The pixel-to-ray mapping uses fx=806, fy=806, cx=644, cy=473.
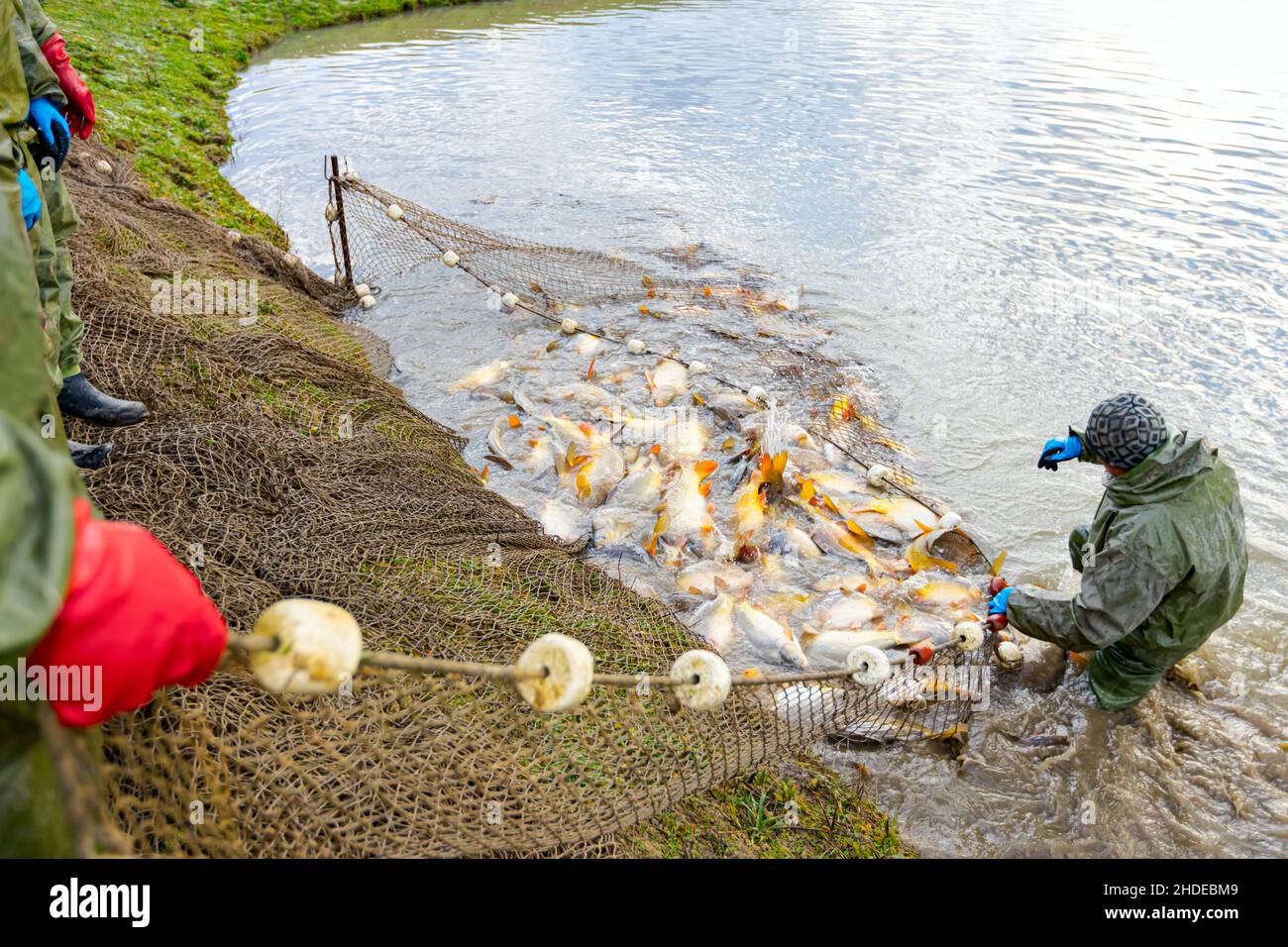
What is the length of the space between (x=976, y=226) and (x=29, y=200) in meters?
11.6

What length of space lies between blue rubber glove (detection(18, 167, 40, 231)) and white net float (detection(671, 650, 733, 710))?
350 cm

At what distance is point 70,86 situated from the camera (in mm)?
4637

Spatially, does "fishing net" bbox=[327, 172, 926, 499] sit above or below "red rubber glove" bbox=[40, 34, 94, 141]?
below

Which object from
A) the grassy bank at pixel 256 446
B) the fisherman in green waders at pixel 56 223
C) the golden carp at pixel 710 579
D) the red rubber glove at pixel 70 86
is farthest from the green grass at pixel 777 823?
the red rubber glove at pixel 70 86

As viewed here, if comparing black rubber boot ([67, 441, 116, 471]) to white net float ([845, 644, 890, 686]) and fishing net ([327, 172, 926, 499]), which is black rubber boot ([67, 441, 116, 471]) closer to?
white net float ([845, 644, 890, 686])

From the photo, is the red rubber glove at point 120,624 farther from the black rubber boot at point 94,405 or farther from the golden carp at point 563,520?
the golden carp at point 563,520

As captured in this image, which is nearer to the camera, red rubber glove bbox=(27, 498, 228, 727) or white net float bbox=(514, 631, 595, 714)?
red rubber glove bbox=(27, 498, 228, 727)

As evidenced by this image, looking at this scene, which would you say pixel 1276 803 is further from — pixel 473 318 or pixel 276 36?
pixel 276 36

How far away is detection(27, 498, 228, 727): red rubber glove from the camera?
1.33 metres

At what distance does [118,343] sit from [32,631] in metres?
4.65

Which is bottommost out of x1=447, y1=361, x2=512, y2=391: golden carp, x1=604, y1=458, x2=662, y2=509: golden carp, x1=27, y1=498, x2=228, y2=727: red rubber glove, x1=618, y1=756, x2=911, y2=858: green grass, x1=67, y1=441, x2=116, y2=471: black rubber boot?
x1=618, y1=756, x2=911, y2=858: green grass

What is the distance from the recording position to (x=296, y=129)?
16.5 metres

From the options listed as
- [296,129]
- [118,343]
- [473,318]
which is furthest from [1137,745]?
[296,129]

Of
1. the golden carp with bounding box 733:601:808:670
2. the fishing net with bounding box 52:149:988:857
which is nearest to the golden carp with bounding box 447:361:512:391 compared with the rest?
the fishing net with bounding box 52:149:988:857
